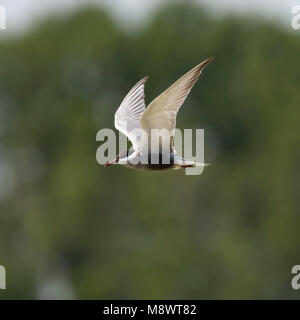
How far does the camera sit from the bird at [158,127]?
12305mm

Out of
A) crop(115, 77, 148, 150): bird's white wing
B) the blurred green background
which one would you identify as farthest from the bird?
the blurred green background

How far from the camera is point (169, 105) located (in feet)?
40.8

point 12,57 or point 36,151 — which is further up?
point 12,57

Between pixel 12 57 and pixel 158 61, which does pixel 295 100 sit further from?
pixel 12 57

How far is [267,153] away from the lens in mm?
28562

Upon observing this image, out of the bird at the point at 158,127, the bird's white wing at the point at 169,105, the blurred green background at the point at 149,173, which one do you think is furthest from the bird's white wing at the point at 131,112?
the blurred green background at the point at 149,173

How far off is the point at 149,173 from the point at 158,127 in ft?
43.2

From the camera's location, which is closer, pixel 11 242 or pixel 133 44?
pixel 11 242

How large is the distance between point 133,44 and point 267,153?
4143mm

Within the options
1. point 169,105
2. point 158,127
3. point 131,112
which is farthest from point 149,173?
point 169,105

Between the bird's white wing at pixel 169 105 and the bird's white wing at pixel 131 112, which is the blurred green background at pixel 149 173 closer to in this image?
the bird's white wing at pixel 131 112

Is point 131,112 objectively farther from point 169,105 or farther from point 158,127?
point 169,105
